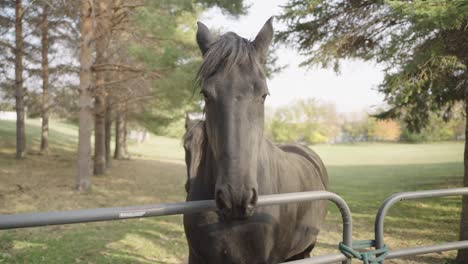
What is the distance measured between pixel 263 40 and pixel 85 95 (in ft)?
33.5

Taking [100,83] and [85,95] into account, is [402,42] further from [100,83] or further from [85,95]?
[100,83]

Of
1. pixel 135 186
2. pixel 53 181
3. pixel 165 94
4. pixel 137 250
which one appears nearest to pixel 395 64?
pixel 137 250

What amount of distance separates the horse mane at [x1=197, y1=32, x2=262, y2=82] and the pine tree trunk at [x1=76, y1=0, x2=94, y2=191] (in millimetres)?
10185

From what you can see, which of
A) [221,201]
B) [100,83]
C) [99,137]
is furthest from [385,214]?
[99,137]

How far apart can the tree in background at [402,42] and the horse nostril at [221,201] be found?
3.75 metres

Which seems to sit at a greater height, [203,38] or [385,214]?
[203,38]

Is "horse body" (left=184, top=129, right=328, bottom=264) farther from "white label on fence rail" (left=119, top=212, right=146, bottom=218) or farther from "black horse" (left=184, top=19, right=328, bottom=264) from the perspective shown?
"white label on fence rail" (left=119, top=212, right=146, bottom=218)

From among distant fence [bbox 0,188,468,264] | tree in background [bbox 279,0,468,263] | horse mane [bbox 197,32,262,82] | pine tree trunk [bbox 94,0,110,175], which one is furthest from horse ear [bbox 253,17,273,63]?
pine tree trunk [bbox 94,0,110,175]

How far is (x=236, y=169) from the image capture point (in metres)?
1.75

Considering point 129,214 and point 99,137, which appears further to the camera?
point 99,137

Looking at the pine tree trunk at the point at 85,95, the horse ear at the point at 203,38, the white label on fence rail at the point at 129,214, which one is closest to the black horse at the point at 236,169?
the horse ear at the point at 203,38

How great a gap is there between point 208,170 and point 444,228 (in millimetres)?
7954

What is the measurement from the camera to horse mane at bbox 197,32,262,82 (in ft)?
6.52

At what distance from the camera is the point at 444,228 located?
25.6 ft
